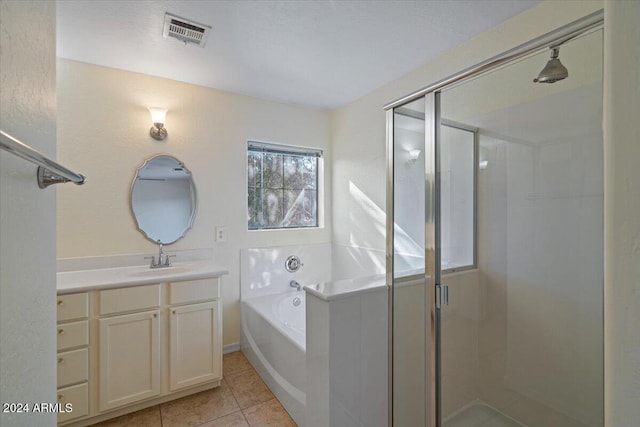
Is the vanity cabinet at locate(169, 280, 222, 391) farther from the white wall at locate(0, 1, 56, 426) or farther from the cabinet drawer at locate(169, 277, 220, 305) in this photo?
the white wall at locate(0, 1, 56, 426)

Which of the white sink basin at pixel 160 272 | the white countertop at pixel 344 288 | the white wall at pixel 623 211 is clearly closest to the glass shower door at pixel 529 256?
the white countertop at pixel 344 288

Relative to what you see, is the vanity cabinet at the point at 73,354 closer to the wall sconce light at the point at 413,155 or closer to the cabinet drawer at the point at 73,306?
the cabinet drawer at the point at 73,306

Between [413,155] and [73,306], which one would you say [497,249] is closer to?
[413,155]

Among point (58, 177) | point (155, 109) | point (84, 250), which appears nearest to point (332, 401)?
point (58, 177)

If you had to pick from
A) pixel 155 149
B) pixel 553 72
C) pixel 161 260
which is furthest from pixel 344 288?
pixel 155 149

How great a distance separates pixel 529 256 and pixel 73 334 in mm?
2570

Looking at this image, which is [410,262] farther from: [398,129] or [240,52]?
[240,52]

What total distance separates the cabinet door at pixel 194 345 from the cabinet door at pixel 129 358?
102 mm

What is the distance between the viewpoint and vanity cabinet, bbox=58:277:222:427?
1.74 metres

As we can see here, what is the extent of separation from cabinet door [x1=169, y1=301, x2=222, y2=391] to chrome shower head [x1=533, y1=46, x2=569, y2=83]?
236 cm

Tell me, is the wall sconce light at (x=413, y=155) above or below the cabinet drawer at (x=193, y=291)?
above

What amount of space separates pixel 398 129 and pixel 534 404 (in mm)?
1586

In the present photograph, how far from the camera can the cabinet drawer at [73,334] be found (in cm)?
171

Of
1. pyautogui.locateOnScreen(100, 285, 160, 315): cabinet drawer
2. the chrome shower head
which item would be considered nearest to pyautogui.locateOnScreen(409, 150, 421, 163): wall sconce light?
the chrome shower head
